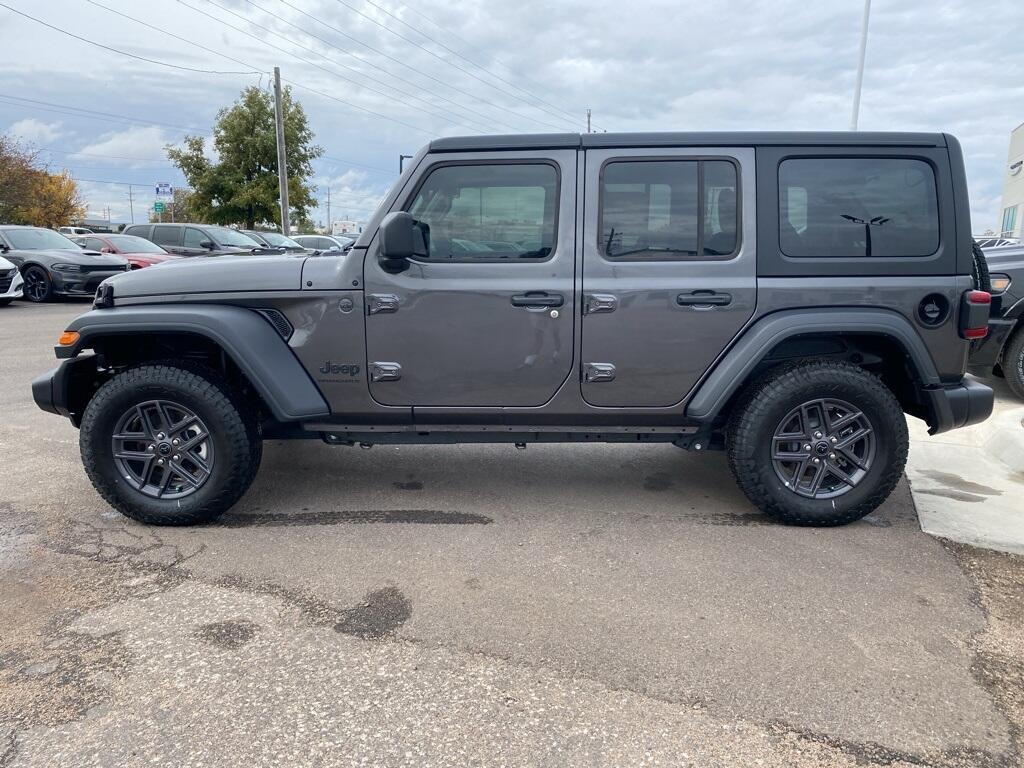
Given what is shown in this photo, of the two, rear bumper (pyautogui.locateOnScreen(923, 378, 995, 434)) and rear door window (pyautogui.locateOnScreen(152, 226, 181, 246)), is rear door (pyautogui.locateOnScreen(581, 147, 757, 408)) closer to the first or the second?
rear bumper (pyautogui.locateOnScreen(923, 378, 995, 434))

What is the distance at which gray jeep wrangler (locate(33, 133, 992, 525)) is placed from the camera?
11.8ft

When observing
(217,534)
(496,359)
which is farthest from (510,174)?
(217,534)

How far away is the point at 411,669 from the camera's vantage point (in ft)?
8.25

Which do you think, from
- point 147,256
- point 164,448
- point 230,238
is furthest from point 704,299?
point 147,256

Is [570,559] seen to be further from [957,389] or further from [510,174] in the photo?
[957,389]

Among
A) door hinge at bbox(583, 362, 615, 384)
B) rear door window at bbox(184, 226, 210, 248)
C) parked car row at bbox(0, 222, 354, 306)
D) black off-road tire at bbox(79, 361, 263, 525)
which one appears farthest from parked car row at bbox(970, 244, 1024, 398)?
rear door window at bbox(184, 226, 210, 248)

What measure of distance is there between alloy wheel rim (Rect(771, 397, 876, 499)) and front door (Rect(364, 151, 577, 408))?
1196 mm

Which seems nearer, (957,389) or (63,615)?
(63,615)

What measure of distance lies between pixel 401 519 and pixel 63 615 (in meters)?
1.56

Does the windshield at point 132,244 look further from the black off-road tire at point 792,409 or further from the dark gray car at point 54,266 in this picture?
the black off-road tire at point 792,409

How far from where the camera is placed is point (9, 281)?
1369 cm

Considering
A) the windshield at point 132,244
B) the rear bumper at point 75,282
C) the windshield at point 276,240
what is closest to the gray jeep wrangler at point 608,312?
the rear bumper at point 75,282

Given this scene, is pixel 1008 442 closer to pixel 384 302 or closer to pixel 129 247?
pixel 384 302

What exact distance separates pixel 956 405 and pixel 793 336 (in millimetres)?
927
